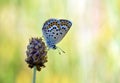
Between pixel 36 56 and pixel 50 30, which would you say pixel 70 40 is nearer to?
pixel 50 30

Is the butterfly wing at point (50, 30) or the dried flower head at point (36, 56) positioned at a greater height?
the butterfly wing at point (50, 30)

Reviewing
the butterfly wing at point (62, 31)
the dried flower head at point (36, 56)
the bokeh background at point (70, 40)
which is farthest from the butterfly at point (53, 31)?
the bokeh background at point (70, 40)

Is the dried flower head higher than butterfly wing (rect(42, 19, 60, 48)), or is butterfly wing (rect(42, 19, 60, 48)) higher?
butterfly wing (rect(42, 19, 60, 48))

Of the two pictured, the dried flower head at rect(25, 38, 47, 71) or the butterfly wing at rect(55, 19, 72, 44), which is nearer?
the dried flower head at rect(25, 38, 47, 71)

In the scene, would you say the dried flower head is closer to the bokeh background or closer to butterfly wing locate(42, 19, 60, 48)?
butterfly wing locate(42, 19, 60, 48)

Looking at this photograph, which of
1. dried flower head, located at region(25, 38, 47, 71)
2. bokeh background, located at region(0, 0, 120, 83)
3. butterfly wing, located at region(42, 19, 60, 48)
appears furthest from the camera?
bokeh background, located at region(0, 0, 120, 83)

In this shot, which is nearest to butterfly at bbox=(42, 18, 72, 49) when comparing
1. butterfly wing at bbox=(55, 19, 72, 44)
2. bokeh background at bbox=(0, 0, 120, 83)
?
butterfly wing at bbox=(55, 19, 72, 44)

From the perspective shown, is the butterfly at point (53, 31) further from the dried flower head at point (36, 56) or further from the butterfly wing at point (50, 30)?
the dried flower head at point (36, 56)

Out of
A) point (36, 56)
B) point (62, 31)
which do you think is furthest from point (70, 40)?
point (36, 56)
